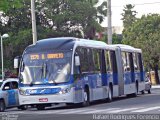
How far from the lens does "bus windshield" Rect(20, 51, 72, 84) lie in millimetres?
24969

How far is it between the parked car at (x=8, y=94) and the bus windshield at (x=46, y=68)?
2281 millimetres

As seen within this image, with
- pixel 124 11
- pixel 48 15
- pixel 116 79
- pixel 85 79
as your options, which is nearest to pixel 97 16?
pixel 48 15

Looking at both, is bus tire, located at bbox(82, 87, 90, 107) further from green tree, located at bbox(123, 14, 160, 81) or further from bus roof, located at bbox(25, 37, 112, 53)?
green tree, located at bbox(123, 14, 160, 81)

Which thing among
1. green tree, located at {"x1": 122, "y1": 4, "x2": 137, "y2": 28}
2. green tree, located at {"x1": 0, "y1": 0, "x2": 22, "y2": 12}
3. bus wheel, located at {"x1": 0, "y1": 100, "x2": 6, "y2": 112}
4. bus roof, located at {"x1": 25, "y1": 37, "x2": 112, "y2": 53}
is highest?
green tree, located at {"x1": 122, "y1": 4, "x2": 137, "y2": 28}

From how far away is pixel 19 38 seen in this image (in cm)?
6794

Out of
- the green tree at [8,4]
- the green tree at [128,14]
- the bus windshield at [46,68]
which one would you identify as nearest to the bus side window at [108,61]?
A: the bus windshield at [46,68]

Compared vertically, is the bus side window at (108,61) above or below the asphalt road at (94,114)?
above

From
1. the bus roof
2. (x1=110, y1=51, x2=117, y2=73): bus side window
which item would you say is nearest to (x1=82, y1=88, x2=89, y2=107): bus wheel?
the bus roof

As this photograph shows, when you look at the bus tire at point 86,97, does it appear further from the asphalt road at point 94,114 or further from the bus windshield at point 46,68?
the bus windshield at point 46,68

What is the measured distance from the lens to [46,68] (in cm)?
2530

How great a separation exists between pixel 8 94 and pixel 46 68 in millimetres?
3533

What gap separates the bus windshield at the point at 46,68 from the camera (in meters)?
25.0

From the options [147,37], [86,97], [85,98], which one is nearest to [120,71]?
[86,97]

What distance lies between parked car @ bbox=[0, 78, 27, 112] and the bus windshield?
228 cm
